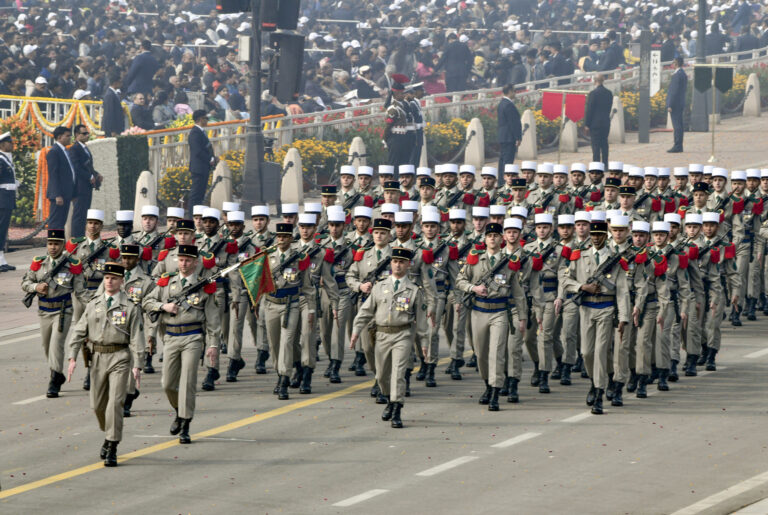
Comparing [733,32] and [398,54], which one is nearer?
[398,54]

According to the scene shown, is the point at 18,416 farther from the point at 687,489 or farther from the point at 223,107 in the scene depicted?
the point at 223,107

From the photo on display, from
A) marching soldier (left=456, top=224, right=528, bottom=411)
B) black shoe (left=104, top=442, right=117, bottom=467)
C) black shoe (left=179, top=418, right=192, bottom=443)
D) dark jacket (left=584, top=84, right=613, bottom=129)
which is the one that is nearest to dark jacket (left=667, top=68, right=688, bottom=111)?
dark jacket (left=584, top=84, right=613, bottom=129)

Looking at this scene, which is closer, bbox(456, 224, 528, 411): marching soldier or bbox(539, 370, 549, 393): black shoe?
bbox(456, 224, 528, 411): marching soldier

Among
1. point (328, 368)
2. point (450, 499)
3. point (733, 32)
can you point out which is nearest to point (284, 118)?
point (328, 368)

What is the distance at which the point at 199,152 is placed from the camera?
Result: 2789 centimetres

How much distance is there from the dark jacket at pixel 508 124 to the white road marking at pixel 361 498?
19.4 metres

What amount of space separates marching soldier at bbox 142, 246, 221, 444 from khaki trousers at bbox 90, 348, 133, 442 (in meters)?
0.67

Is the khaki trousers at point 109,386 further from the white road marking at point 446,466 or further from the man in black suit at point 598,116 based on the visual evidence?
the man in black suit at point 598,116

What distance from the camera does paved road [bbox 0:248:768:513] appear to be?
41.9ft

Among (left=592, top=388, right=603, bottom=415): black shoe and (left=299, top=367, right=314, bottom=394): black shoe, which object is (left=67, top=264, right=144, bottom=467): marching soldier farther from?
(left=592, top=388, right=603, bottom=415): black shoe

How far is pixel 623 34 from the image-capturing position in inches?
2000

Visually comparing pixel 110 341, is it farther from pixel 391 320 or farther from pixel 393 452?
pixel 391 320

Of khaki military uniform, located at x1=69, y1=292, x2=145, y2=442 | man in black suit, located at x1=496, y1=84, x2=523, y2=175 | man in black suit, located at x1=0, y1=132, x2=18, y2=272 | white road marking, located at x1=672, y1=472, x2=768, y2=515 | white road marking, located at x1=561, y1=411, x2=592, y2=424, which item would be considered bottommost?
white road marking, located at x1=672, y1=472, x2=768, y2=515

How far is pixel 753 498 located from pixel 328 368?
6622mm
